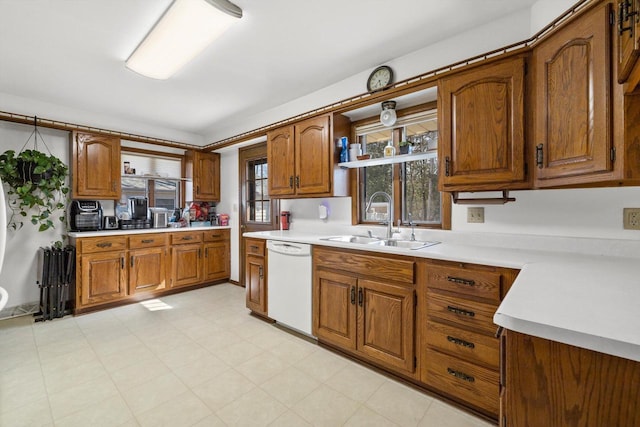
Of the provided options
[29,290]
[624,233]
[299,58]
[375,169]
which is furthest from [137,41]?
[624,233]

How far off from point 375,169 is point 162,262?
119 inches

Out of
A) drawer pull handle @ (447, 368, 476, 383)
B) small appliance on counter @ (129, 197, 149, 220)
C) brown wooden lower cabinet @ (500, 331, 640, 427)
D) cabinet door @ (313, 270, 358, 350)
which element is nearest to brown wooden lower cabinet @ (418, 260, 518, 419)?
drawer pull handle @ (447, 368, 476, 383)

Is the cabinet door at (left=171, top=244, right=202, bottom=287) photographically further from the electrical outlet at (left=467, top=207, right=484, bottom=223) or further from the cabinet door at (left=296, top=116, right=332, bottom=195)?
the electrical outlet at (left=467, top=207, right=484, bottom=223)

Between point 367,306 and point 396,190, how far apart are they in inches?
42.5

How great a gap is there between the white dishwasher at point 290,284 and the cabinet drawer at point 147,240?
5.99 ft

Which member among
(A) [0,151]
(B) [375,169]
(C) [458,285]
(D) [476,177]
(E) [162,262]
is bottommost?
(E) [162,262]

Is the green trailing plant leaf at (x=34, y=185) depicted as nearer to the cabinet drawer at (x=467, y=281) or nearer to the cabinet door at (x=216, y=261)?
the cabinet door at (x=216, y=261)

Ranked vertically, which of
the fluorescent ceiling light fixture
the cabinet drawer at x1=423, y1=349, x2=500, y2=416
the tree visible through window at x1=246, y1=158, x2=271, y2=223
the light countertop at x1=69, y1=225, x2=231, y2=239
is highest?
the fluorescent ceiling light fixture

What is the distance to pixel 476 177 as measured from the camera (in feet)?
5.79

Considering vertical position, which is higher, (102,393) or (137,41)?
(137,41)

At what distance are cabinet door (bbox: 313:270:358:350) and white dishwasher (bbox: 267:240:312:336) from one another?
0.11m

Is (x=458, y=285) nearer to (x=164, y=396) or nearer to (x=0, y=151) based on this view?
(x=164, y=396)

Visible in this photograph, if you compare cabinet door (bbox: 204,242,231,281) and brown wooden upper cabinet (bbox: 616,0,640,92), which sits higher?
brown wooden upper cabinet (bbox: 616,0,640,92)

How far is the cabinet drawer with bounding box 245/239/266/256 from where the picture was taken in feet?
9.43
